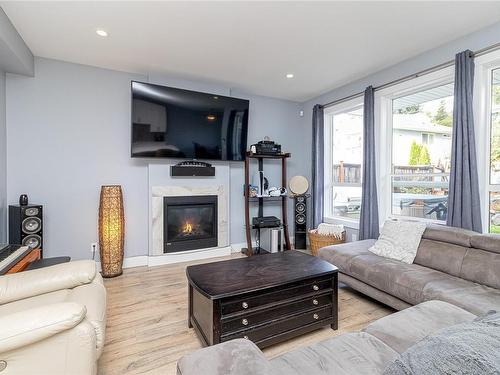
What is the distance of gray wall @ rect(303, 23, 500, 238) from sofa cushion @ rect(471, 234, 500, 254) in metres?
1.77

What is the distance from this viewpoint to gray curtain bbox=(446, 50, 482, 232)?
8.13 ft

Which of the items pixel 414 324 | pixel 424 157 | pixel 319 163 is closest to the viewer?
pixel 414 324

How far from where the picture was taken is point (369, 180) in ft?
11.4

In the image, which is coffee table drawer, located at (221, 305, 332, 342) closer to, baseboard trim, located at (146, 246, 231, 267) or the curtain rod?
baseboard trim, located at (146, 246, 231, 267)

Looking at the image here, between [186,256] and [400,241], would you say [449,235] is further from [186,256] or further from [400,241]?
[186,256]

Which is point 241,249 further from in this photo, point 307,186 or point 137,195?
point 137,195

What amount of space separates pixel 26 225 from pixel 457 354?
11.6 feet

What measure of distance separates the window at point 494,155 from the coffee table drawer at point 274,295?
1804mm

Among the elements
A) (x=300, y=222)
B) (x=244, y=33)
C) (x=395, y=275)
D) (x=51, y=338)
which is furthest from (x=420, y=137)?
(x=51, y=338)

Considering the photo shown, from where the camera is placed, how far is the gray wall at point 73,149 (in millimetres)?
3059

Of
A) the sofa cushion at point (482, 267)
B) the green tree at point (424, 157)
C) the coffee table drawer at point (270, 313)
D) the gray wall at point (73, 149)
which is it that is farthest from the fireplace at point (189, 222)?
the sofa cushion at point (482, 267)

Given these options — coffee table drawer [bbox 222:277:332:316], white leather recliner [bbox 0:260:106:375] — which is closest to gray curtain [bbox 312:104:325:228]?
coffee table drawer [bbox 222:277:332:316]

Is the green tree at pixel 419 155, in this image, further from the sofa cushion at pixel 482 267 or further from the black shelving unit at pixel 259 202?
the black shelving unit at pixel 259 202

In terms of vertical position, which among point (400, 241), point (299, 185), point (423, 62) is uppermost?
point (423, 62)
